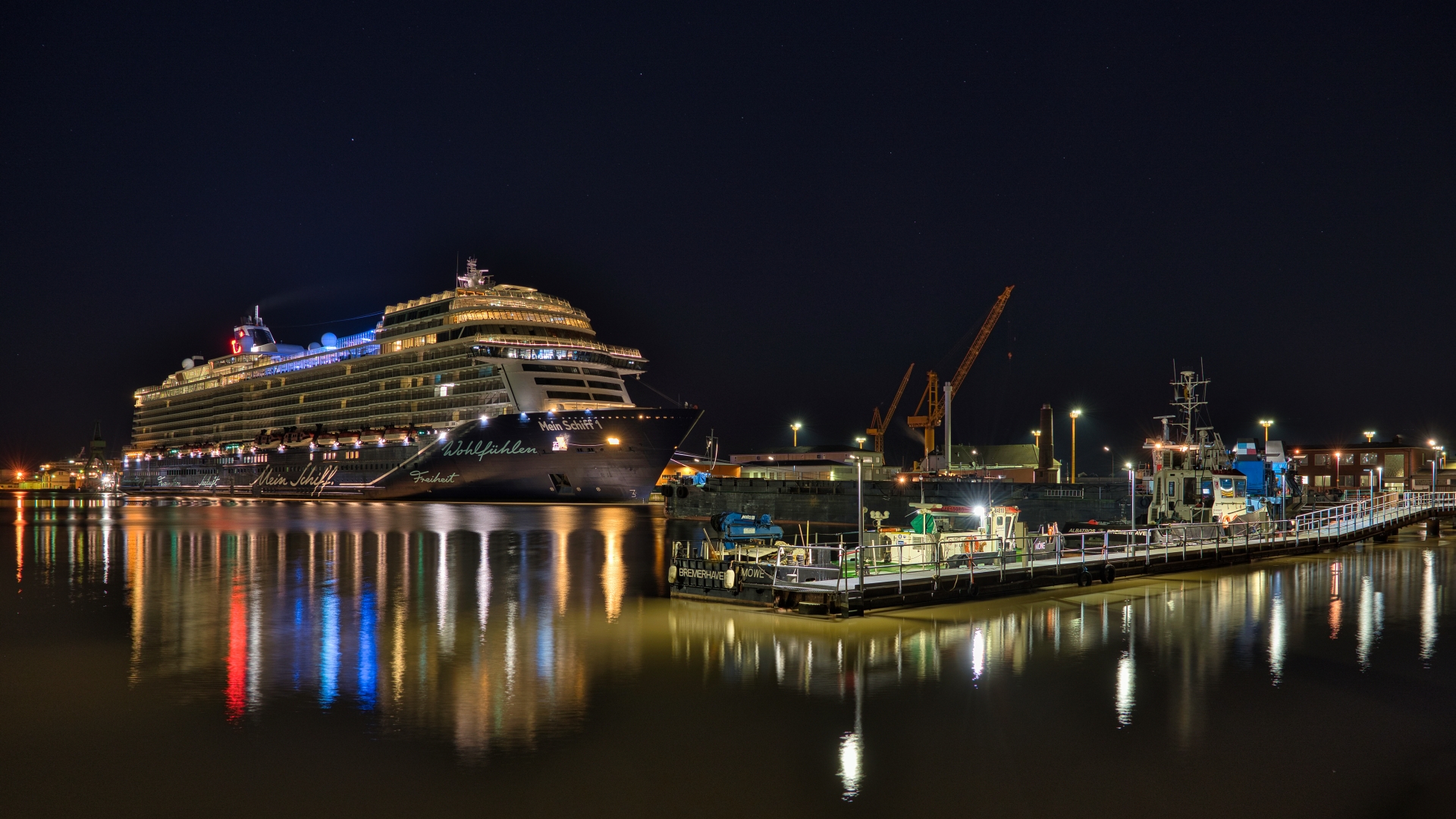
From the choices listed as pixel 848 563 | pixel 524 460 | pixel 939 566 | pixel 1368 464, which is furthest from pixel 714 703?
pixel 1368 464

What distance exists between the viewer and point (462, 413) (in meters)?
83.1

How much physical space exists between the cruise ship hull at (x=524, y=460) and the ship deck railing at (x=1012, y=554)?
36612 mm

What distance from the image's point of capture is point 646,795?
37.3ft

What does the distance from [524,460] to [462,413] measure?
858 cm

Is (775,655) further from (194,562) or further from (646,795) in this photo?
(194,562)

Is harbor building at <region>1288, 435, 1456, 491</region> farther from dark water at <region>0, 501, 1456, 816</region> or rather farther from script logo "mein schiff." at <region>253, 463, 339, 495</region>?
script logo "mein schiff." at <region>253, 463, 339, 495</region>

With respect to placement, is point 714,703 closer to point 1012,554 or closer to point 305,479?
point 1012,554

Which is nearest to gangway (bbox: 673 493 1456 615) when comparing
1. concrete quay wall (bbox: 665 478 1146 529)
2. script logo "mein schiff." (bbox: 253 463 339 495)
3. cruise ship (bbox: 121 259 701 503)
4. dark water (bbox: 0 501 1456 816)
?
dark water (bbox: 0 501 1456 816)

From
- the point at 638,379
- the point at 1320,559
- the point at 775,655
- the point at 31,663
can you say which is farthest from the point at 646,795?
the point at 638,379

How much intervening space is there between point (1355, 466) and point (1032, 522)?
6069 cm

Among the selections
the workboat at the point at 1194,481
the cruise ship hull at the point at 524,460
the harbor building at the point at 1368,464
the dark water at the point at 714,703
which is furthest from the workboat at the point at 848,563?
the harbor building at the point at 1368,464

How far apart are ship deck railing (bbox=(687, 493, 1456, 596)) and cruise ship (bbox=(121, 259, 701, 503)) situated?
3830cm

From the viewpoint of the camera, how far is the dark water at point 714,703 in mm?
11492

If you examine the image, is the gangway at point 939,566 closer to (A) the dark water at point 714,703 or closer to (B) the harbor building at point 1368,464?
(A) the dark water at point 714,703
